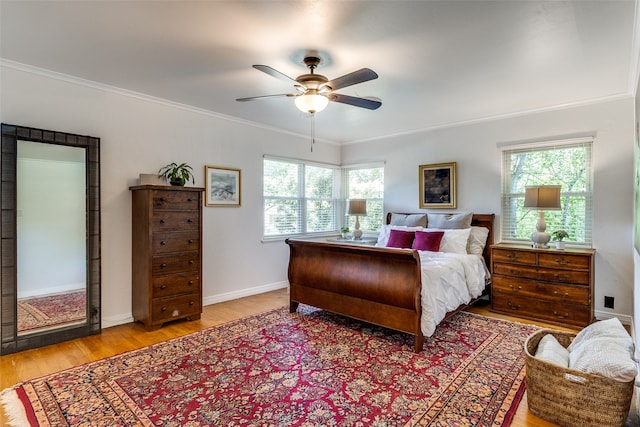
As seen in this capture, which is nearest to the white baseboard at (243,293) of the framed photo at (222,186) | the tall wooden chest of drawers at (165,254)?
the tall wooden chest of drawers at (165,254)

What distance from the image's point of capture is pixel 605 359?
1845 millimetres

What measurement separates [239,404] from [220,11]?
8.28ft

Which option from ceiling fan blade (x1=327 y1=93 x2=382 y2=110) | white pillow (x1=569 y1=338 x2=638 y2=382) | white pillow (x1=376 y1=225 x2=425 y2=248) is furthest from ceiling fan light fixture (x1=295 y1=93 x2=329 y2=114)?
white pillow (x1=376 y1=225 x2=425 y2=248)

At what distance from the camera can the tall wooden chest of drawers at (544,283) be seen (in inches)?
136

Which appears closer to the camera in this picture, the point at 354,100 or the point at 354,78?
the point at 354,78

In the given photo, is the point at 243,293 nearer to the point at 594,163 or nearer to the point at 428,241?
the point at 428,241

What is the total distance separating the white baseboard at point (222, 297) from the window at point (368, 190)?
6.12 ft

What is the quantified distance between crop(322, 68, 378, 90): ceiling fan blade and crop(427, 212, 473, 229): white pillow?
9.35ft

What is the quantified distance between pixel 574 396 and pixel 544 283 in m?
2.13

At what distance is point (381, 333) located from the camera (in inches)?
129

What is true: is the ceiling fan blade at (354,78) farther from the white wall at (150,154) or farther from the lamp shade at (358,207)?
the lamp shade at (358,207)

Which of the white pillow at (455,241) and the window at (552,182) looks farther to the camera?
the white pillow at (455,241)

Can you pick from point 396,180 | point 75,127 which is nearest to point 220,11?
point 75,127

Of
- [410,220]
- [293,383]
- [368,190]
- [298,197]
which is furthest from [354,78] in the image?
[368,190]
